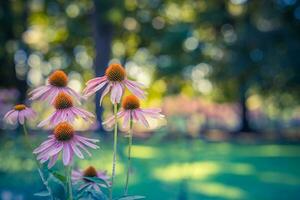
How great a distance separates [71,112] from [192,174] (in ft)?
20.1

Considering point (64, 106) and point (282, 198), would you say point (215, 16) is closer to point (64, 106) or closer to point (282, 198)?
point (282, 198)

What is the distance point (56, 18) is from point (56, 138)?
1722 centimetres

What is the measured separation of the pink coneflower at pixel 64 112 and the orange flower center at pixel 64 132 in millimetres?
14

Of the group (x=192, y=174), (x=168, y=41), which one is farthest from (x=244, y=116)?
(x=192, y=174)

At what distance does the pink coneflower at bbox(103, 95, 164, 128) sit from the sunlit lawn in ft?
4.05

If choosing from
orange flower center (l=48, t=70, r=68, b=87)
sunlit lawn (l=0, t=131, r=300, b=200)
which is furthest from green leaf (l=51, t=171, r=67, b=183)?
sunlit lawn (l=0, t=131, r=300, b=200)

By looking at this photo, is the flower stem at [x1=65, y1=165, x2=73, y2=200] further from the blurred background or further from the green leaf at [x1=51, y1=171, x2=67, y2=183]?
the blurred background

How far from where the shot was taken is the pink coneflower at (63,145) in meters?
1.08

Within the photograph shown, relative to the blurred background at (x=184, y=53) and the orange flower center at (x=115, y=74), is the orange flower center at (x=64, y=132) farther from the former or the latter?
the blurred background at (x=184, y=53)

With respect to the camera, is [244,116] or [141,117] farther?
[244,116]

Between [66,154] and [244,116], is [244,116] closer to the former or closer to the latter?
[244,116]

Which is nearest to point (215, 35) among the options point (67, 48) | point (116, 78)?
point (67, 48)

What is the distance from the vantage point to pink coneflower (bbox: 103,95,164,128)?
1.24 meters

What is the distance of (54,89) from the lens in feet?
4.30
